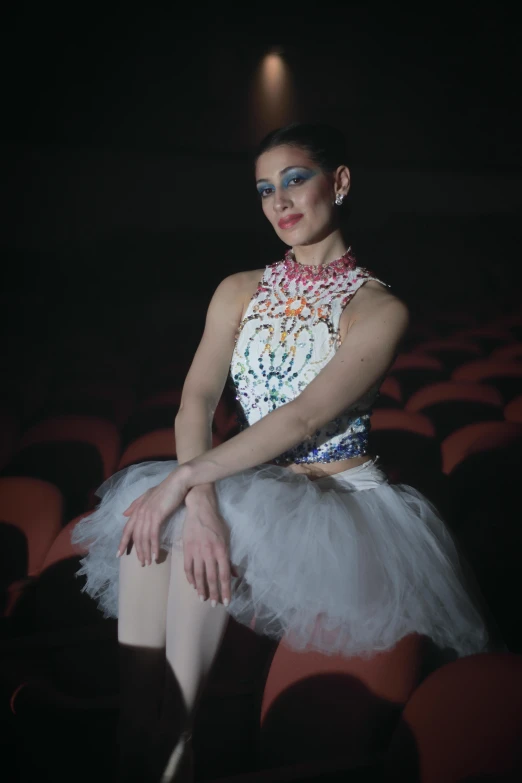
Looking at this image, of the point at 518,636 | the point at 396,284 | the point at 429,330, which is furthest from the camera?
the point at 396,284

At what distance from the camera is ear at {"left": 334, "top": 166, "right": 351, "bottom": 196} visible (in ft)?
4.18

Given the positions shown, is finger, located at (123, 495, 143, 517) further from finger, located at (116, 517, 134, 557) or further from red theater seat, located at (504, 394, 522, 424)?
red theater seat, located at (504, 394, 522, 424)

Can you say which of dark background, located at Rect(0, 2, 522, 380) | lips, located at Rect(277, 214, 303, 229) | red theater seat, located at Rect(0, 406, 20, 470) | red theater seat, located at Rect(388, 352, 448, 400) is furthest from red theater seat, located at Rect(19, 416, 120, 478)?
dark background, located at Rect(0, 2, 522, 380)

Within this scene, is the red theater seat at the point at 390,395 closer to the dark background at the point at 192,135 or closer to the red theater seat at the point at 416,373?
the red theater seat at the point at 416,373

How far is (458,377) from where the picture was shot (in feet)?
8.32

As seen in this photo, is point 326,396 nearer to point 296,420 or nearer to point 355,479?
point 296,420

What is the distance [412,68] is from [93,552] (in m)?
5.11

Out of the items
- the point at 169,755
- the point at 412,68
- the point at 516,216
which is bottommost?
the point at 169,755

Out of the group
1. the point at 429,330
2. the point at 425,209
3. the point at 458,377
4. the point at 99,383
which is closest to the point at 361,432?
the point at 458,377

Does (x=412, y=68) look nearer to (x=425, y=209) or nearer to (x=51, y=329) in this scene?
(x=425, y=209)

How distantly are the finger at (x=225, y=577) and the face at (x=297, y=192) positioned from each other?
0.68 meters

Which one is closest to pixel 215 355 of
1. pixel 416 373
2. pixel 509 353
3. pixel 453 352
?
pixel 416 373

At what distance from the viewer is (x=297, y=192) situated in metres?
1.24

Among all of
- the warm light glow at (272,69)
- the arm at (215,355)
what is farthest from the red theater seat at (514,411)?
the warm light glow at (272,69)
